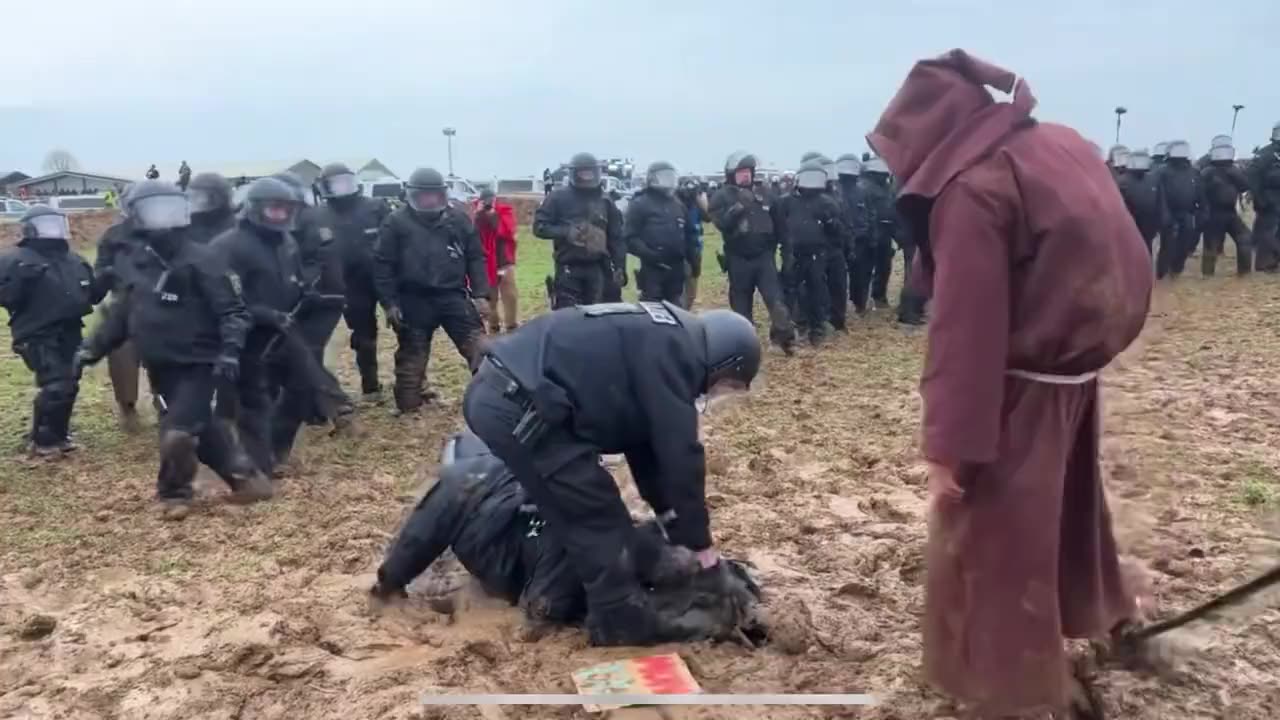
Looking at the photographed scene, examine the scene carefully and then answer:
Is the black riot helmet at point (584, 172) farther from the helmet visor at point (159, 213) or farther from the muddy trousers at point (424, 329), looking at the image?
the helmet visor at point (159, 213)

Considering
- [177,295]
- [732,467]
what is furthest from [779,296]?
[177,295]

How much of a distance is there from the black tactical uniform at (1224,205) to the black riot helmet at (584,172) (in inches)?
361

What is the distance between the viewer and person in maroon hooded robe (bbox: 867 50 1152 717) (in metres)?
2.74

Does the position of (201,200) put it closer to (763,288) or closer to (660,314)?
(660,314)

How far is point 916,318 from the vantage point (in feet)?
39.4

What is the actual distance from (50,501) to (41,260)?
74.8 inches

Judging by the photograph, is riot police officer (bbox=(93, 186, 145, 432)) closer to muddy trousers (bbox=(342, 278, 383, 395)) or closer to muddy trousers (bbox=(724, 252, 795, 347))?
muddy trousers (bbox=(342, 278, 383, 395))

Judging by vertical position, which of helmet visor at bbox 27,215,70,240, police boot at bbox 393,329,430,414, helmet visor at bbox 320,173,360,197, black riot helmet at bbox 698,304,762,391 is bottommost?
police boot at bbox 393,329,430,414

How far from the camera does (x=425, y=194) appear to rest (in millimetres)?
8273

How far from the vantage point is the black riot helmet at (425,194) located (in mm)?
8258

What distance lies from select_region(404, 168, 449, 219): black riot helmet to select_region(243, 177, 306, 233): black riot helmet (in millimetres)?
1471

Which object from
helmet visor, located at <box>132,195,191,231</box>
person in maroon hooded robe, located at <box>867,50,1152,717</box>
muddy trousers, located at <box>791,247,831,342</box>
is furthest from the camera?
muddy trousers, located at <box>791,247,831,342</box>

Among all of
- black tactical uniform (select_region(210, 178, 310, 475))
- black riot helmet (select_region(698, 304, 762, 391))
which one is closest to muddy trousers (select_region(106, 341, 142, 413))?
black tactical uniform (select_region(210, 178, 310, 475))

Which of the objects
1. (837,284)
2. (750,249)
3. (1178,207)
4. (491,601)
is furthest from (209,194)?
(1178,207)
